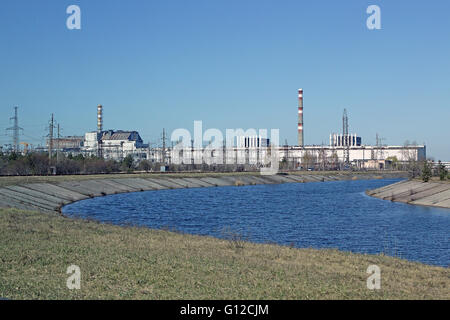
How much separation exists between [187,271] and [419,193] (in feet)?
155

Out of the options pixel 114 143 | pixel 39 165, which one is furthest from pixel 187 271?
pixel 114 143

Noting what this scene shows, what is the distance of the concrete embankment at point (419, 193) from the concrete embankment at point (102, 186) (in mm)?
31287

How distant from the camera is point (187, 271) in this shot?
1273cm

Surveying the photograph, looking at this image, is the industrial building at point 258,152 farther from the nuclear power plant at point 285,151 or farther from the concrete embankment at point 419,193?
the concrete embankment at point 419,193

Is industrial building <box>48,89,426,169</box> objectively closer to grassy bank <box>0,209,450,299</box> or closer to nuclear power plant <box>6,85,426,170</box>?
nuclear power plant <box>6,85,426,170</box>

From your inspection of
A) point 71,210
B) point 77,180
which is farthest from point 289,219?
point 77,180

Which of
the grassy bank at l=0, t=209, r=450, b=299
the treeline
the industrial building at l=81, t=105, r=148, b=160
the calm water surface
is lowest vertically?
the calm water surface

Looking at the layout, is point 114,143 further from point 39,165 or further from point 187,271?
point 187,271

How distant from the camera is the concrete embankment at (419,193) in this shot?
49.2 m

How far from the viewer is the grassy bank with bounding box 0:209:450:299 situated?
1069 centimetres

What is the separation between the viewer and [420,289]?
1181 centimetres

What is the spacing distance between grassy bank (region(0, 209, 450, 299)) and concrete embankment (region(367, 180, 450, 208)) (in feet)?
114

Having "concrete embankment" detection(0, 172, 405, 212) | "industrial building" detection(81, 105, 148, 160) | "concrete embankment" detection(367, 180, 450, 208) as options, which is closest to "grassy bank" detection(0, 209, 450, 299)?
"concrete embankment" detection(0, 172, 405, 212)
